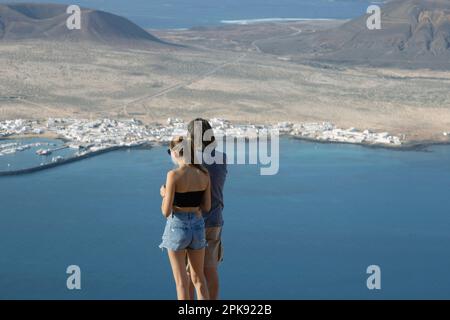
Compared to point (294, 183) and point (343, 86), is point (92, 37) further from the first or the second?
point (294, 183)

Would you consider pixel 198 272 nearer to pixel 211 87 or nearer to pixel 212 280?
pixel 212 280

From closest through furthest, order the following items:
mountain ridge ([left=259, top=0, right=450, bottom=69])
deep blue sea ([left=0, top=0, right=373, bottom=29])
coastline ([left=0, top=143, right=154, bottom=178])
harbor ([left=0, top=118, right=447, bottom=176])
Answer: coastline ([left=0, top=143, right=154, bottom=178])
harbor ([left=0, top=118, right=447, bottom=176])
mountain ridge ([left=259, top=0, right=450, bottom=69])
deep blue sea ([left=0, top=0, right=373, bottom=29])

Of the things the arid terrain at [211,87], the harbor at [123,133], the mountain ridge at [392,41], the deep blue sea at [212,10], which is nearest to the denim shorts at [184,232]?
the harbor at [123,133]

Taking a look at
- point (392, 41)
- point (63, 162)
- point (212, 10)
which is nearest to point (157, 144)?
point (63, 162)

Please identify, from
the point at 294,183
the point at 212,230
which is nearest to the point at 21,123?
the point at 294,183

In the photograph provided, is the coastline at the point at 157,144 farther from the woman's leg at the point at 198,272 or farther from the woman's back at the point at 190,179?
the woman's back at the point at 190,179

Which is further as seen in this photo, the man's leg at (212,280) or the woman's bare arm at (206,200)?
the man's leg at (212,280)

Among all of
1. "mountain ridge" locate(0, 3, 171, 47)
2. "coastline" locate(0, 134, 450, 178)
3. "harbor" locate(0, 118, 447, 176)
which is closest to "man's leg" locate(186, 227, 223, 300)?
"coastline" locate(0, 134, 450, 178)

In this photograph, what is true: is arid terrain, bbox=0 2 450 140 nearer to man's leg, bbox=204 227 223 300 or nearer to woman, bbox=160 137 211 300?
man's leg, bbox=204 227 223 300
